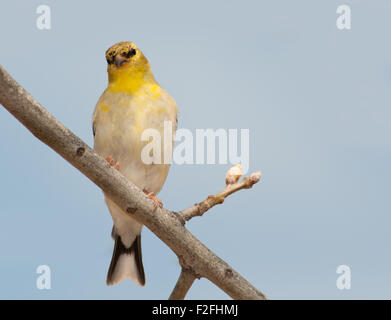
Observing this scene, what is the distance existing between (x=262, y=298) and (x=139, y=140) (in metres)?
1.67

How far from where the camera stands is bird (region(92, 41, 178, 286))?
4.51 metres

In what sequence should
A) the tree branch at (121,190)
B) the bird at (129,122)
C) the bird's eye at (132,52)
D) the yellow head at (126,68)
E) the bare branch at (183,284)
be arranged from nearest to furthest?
the tree branch at (121,190) → the bare branch at (183,284) → the bird at (129,122) → the yellow head at (126,68) → the bird's eye at (132,52)

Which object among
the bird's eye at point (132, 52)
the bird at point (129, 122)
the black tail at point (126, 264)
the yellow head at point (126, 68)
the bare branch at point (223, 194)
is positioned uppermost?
the bird's eye at point (132, 52)

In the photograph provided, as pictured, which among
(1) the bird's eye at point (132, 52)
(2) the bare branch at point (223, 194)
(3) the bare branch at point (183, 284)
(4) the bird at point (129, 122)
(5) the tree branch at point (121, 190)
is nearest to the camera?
(5) the tree branch at point (121, 190)

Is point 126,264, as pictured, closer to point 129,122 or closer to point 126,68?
point 129,122

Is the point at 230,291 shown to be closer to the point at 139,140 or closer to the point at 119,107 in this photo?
the point at 139,140

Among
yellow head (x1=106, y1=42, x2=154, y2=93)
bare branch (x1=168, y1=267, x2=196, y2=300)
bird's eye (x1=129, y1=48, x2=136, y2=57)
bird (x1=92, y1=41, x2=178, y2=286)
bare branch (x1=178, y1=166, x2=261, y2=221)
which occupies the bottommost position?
bare branch (x1=168, y1=267, x2=196, y2=300)

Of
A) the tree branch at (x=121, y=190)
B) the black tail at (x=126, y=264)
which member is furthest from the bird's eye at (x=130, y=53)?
the black tail at (x=126, y=264)

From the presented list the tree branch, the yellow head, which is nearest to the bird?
the yellow head

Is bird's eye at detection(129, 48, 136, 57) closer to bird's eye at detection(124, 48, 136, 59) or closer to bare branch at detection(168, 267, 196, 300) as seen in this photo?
bird's eye at detection(124, 48, 136, 59)

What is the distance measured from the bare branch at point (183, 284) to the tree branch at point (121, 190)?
9 centimetres

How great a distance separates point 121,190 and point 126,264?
5.39ft

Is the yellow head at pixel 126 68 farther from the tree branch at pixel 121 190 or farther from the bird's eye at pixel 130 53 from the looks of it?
the tree branch at pixel 121 190

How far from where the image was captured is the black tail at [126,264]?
4918 mm
